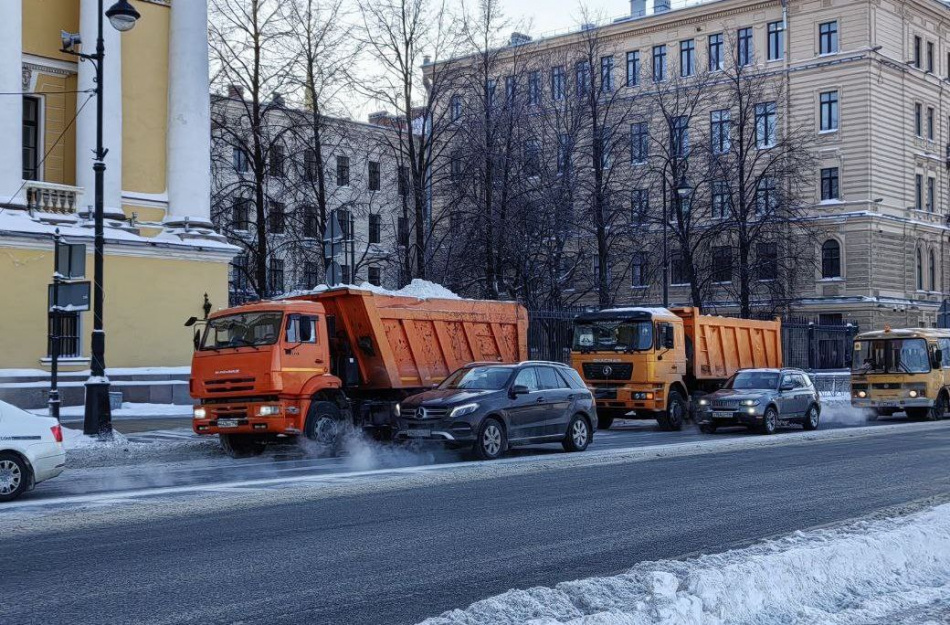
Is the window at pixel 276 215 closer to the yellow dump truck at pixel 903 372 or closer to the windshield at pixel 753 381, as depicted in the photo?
the windshield at pixel 753 381

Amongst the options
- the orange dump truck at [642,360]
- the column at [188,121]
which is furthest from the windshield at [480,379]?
the column at [188,121]

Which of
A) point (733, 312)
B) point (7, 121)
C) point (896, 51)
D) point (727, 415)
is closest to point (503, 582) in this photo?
point (727, 415)

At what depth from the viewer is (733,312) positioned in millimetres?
64375

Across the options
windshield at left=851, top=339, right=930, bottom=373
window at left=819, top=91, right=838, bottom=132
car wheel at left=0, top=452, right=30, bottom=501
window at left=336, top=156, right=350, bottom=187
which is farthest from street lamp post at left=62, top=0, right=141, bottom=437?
window at left=819, top=91, right=838, bottom=132

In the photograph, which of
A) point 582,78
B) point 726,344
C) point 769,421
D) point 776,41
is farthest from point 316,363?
point 776,41

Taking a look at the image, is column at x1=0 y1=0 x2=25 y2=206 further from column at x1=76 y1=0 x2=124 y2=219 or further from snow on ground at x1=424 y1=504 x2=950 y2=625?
snow on ground at x1=424 y1=504 x2=950 y2=625

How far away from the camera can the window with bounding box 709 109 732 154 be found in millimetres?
55844

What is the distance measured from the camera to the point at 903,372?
109 ft

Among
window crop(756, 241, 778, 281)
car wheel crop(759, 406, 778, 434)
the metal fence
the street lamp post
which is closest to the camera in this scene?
the street lamp post

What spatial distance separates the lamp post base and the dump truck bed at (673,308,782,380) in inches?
599

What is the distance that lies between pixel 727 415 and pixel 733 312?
3953cm

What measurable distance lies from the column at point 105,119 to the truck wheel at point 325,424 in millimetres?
12944

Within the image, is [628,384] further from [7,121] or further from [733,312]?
[733,312]

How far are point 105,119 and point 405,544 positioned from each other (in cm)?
2346
